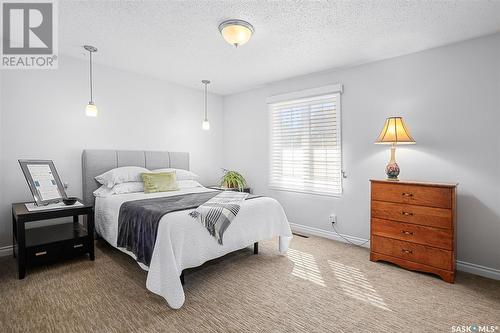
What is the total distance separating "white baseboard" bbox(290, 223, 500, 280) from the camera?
2.64m

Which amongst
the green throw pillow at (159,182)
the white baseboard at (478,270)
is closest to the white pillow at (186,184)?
the green throw pillow at (159,182)

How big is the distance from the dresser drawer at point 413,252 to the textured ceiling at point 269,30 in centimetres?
219

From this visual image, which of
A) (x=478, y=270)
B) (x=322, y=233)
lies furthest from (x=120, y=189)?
(x=478, y=270)

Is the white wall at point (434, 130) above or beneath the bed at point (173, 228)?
above

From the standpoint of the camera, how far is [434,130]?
2.97 meters

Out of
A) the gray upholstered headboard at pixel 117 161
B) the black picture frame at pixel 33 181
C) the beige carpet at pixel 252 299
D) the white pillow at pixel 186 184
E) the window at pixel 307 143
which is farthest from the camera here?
the white pillow at pixel 186 184

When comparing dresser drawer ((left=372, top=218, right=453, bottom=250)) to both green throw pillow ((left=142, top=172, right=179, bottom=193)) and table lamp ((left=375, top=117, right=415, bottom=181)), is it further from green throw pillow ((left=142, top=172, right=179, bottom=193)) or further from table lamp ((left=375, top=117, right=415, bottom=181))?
green throw pillow ((left=142, top=172, right=179, bottom=193))

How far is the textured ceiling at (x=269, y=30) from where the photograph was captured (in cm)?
223

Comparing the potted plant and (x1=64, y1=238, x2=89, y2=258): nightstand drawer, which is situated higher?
the potted plant

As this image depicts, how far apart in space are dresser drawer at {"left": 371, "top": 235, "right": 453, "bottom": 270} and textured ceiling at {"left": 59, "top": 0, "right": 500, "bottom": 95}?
7.18ft

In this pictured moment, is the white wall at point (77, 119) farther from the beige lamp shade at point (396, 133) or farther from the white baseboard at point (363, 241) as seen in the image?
the beige lamp shade at point (396, 133)

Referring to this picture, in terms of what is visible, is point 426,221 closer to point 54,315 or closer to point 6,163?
point 54,315

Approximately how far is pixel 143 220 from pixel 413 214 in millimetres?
2725

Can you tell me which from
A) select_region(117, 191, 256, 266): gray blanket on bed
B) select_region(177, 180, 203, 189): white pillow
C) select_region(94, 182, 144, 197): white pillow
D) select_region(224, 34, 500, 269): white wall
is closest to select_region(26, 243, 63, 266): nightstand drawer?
select_region(117, 191, 256, 266): gray blanket on bed
